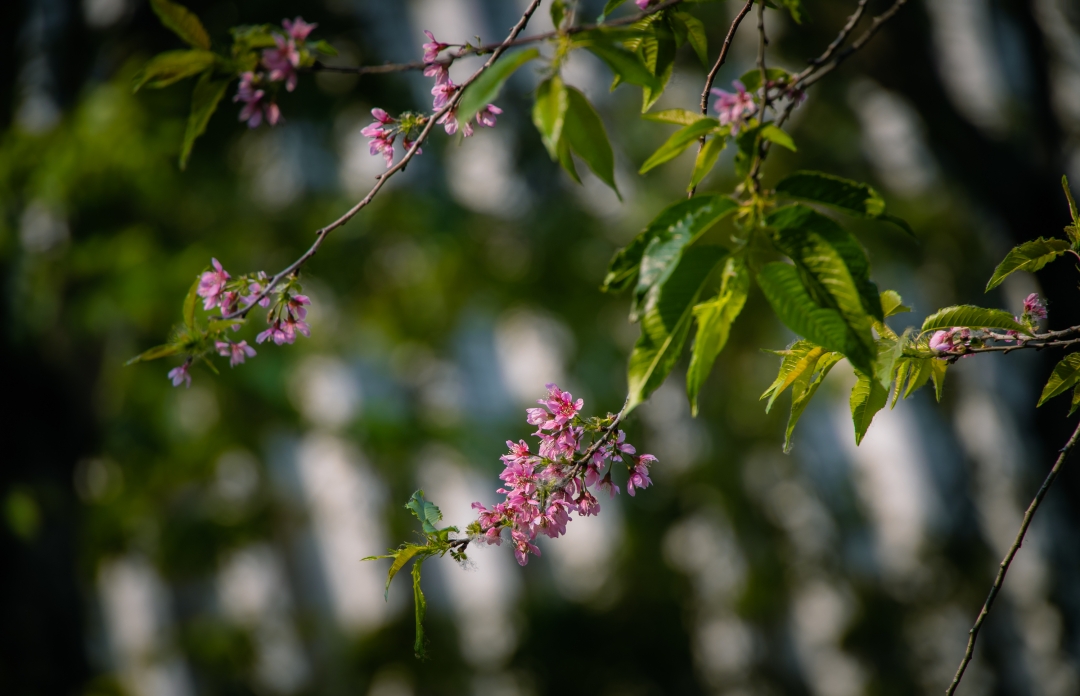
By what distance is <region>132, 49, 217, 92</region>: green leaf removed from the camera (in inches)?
18.4

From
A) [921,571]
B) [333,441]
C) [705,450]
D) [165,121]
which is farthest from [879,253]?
[165,121]

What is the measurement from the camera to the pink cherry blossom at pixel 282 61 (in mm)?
521

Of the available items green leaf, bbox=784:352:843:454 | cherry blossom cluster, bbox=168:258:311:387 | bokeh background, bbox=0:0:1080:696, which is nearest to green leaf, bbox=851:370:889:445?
green leaf, bbox=784:352:843:454

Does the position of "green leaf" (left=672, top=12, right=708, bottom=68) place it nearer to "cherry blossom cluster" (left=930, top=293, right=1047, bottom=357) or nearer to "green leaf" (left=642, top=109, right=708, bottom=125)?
"green leaf" (left=642, top=109, right=708, bottom=125)

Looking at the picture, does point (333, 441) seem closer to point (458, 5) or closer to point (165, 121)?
point (165, 121)

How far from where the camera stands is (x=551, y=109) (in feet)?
1.32

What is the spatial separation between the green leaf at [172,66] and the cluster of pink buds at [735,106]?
312mm

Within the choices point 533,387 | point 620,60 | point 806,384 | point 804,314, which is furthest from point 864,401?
point 533,387

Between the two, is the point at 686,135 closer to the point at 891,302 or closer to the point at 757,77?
A: the point at 757,77

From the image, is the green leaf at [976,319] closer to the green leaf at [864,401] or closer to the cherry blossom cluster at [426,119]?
the green leaf at [864,401]

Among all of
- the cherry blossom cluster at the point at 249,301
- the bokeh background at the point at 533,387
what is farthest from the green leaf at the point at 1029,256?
the bokeh background at the point at 533,387

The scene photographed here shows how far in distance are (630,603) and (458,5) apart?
331 centimetres

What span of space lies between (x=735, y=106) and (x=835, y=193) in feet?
0.28

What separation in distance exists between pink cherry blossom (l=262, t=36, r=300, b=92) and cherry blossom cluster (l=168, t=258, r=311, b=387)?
5.2 inches
